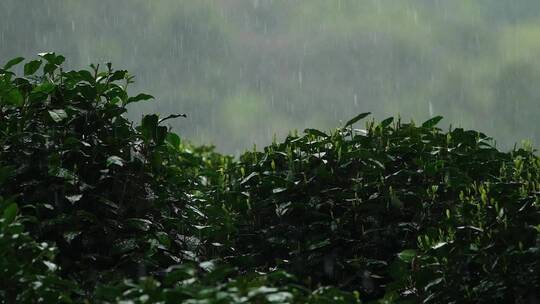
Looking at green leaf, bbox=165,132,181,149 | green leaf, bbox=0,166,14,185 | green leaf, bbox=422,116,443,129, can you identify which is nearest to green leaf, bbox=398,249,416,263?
green leaf, bbox=422,116,443,129

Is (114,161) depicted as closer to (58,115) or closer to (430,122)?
(58,115)

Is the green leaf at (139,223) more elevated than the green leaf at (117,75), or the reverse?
the green leaf at (117,75)

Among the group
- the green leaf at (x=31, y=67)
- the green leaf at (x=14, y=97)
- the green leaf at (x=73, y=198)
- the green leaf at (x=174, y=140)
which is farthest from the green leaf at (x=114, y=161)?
the green leaf at (x=31, y=67)

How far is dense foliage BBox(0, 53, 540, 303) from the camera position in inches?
172

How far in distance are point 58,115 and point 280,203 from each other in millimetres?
1435

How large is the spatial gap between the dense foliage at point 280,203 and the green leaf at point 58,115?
1 cm

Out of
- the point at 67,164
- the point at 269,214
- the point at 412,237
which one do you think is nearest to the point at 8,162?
the point at 67,164

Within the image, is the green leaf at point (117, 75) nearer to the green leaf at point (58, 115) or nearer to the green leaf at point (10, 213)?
the green leaf at point (58, 115)

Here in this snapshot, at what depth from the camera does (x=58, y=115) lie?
15.5ft

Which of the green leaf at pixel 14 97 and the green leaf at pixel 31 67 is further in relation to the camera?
the green leaf at pixel 31 67

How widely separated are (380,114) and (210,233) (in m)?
19.6

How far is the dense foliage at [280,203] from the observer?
4367 millimetres

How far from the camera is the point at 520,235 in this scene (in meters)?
4.27

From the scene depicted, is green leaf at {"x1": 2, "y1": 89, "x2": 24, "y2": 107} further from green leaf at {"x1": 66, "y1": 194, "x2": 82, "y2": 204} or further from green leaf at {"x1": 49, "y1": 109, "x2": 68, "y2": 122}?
green leaf at {"x1": 66, "y1": 194, "x2": 82, "y2": 204}
